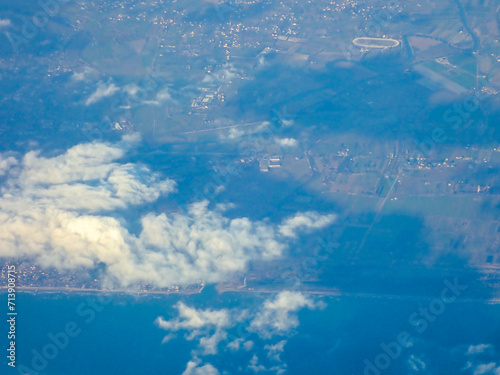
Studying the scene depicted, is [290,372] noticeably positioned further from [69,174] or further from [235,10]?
[235,10]

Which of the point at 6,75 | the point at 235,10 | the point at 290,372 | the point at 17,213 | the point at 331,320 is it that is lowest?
the point at 290,372

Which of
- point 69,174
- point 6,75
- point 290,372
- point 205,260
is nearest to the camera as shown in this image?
point 290,372

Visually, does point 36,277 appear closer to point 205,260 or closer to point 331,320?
point 205,260

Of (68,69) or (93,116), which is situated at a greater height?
(68,69)

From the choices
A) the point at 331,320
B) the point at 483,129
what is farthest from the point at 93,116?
the point at 483,129

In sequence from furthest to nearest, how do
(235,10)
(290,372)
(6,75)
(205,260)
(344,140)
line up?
(235,10), (6,75), (344,140), (205,260), (290,372)

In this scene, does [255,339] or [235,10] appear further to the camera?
[235,10]
